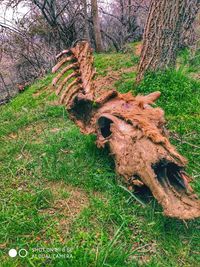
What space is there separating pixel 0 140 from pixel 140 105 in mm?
1918

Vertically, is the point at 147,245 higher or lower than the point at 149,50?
lower

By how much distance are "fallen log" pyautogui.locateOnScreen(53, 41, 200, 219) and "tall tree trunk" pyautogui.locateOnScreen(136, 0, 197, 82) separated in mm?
1200

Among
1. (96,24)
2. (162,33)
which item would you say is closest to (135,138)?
(162,33)

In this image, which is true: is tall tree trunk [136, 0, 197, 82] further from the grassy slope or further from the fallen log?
the fallen log

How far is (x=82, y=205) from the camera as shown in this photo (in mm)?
2695

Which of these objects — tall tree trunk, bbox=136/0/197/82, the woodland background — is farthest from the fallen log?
tall tree trunk, bbox=136/0/197/82

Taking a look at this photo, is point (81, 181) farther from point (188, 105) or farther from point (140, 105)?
point (188, 105)

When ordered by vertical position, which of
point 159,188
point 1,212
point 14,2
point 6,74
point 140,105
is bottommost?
point 6,74

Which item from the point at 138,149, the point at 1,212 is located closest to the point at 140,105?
the point at 138,149

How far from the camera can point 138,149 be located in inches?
97.8

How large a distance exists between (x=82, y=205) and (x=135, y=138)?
2.31 ft

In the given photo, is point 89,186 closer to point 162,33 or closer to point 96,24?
point 162,33

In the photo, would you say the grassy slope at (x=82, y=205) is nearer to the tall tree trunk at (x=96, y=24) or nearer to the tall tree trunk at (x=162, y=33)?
the tall tree trunk at (x=162, y=33)

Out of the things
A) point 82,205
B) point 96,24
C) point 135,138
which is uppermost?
point 96,24
